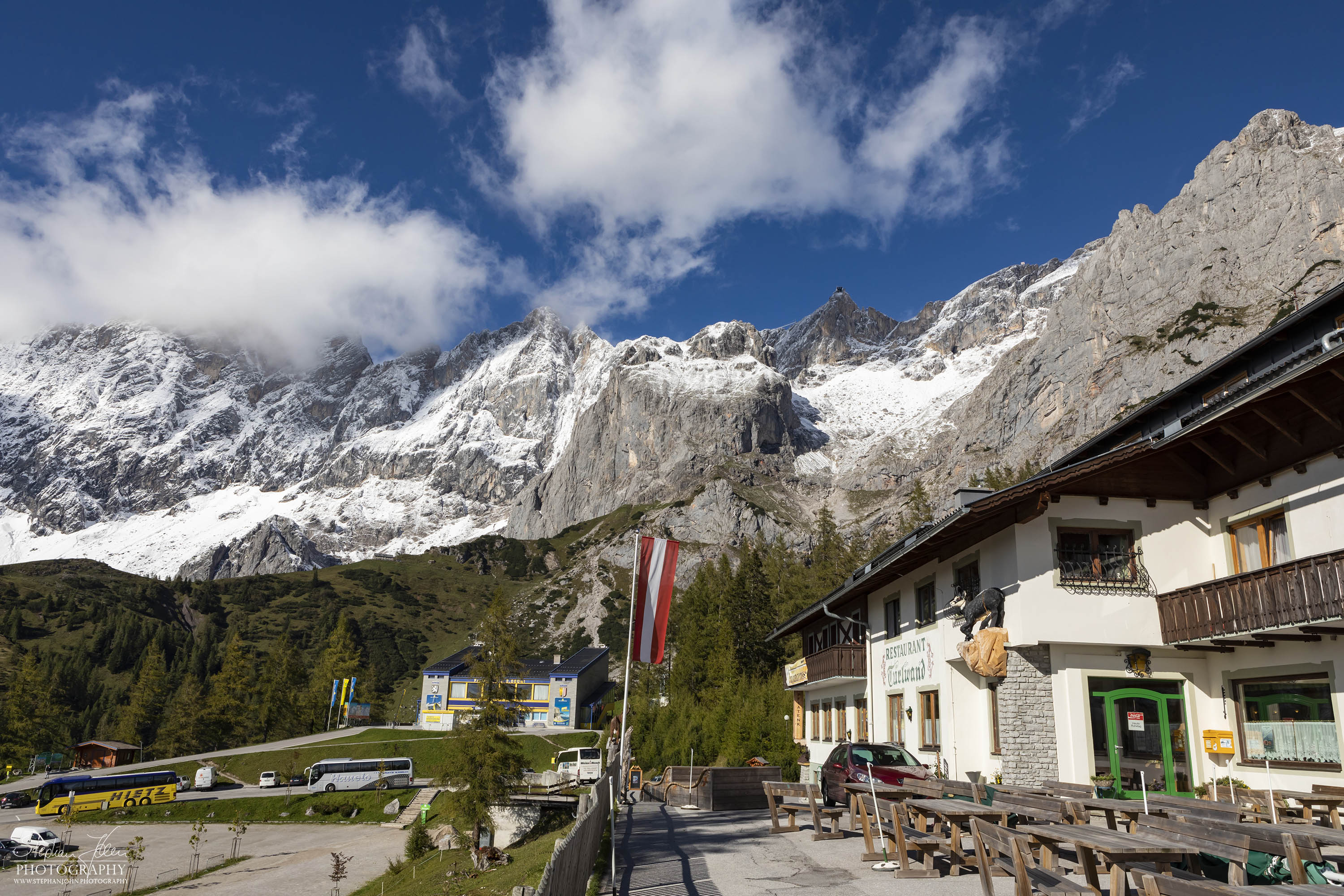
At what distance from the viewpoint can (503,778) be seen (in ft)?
115

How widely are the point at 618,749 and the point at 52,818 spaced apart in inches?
1985

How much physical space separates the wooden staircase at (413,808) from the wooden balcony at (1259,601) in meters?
42.0

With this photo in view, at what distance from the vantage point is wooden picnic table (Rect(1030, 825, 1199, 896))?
26.1ft

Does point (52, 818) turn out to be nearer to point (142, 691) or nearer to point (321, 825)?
point (321, 825)

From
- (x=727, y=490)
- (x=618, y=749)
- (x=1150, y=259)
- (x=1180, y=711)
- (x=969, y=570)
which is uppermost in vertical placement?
(x=1150, y=259)

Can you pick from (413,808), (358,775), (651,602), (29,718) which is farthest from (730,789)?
(29,718)

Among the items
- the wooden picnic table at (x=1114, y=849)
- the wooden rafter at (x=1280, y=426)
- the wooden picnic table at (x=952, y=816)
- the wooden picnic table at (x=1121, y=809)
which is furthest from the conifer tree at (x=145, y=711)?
the wooden rafter at (x=1280, y=426)

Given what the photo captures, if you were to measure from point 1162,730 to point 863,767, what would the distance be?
689 cm

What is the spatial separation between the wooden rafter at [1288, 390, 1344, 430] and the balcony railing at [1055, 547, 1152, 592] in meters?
5.09

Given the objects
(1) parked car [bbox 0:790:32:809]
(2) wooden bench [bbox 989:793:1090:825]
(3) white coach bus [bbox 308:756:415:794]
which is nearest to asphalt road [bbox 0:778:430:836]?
(1) parked car [bbox 0:790:32:809]

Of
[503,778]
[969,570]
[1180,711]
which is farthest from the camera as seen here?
[503,778]

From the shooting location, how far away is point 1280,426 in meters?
17.0

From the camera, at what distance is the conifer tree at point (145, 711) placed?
8894cm

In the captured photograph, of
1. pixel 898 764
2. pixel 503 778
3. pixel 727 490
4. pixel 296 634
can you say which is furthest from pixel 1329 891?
pixel 727 490
